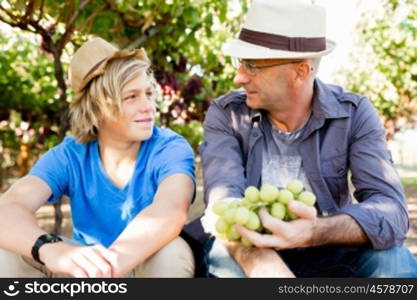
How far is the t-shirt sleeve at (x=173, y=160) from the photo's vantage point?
9.75 feet

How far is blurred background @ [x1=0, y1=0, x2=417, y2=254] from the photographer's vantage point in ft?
16.4

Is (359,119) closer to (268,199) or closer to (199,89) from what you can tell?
(268,199)

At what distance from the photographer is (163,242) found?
2.75 meters

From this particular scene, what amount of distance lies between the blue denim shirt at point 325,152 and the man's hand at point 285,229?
0.35 meters

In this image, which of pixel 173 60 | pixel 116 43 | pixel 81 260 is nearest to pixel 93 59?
pixel 81 260

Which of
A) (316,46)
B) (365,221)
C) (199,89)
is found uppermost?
(316,46)

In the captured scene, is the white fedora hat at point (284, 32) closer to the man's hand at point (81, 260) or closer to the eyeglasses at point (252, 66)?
the eyeglasses at point (252, 66)

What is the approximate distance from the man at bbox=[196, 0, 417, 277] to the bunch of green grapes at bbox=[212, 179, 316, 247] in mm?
157

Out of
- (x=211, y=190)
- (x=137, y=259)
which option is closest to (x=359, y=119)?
(x=211, y=190)

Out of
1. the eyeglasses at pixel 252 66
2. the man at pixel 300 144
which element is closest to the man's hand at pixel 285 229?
the man at pixel 300 144

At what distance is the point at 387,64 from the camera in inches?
477

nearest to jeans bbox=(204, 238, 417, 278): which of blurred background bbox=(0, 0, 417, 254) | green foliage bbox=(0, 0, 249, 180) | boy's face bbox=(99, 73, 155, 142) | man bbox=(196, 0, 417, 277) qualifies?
man bbox=(196, 0, 417, 277)

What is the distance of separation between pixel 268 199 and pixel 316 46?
893 millimetres

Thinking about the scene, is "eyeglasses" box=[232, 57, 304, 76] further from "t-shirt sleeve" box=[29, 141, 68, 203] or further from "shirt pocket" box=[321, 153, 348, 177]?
"t-shirt sleeve" box=[29, 141, 68, 203]
